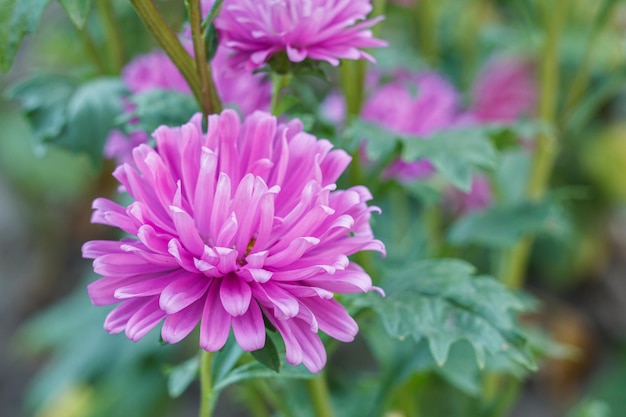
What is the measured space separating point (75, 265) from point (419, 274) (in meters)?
1.67

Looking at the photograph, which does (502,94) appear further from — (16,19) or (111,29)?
(16,19)

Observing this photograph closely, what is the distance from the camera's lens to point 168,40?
1.51ft

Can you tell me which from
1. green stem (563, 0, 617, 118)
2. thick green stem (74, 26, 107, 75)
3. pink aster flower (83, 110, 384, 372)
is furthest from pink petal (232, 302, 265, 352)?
green stem (563, 0, 617, 118)

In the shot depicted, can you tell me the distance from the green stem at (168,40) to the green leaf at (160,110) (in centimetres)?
6

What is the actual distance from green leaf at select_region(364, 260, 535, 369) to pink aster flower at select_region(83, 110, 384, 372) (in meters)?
0.11

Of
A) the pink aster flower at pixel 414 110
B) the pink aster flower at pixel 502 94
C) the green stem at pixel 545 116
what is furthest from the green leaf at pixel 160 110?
the pink aster flower at pixel 502 94

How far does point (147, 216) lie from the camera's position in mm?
383

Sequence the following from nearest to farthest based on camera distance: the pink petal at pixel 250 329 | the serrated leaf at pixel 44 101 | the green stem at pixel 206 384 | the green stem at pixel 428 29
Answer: the pink petal at pixel 250 329 → the green stem at pixel 206 384 → the serrated leaf at pixel 44 101 → the green stem at pixel 428 29

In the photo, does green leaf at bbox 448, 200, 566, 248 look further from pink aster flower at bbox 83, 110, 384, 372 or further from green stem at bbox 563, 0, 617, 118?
pink aster flower at bbox 83, 110, 384, 372

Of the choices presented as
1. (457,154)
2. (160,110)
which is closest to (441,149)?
(457,154)

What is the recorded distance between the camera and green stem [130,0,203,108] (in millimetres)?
454

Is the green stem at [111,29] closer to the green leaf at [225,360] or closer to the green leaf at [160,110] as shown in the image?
the green leaf at [160,110]

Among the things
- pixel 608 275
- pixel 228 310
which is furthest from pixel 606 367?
pixel 228 310

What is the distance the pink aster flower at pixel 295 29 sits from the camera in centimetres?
44
